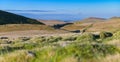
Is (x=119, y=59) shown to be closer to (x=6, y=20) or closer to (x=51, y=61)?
(x=51, y=61)

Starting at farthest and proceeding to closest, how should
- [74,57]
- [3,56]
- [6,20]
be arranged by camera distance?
[6,20] → [3,56] → [74,57]

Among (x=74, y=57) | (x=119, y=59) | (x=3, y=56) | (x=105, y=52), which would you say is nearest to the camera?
(x=119, y=59)

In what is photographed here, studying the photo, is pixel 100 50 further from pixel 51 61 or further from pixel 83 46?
pixel 51 61

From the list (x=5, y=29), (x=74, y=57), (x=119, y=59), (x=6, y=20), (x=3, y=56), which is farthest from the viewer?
(x=6, y=20)

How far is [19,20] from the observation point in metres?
136

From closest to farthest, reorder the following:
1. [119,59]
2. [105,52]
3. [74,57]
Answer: [119,59], [74,57], [105,52]

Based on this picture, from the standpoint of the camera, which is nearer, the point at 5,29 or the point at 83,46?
the point at 83,46

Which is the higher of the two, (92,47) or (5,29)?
(92,47)

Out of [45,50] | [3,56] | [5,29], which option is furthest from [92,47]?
[5,29]

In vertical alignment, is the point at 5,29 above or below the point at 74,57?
below

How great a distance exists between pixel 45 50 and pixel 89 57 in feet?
4.77

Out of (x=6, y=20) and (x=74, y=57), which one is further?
(x=6, y=20)

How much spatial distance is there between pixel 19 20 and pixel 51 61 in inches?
4990

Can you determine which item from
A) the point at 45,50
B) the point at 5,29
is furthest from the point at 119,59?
the point at 5,29
